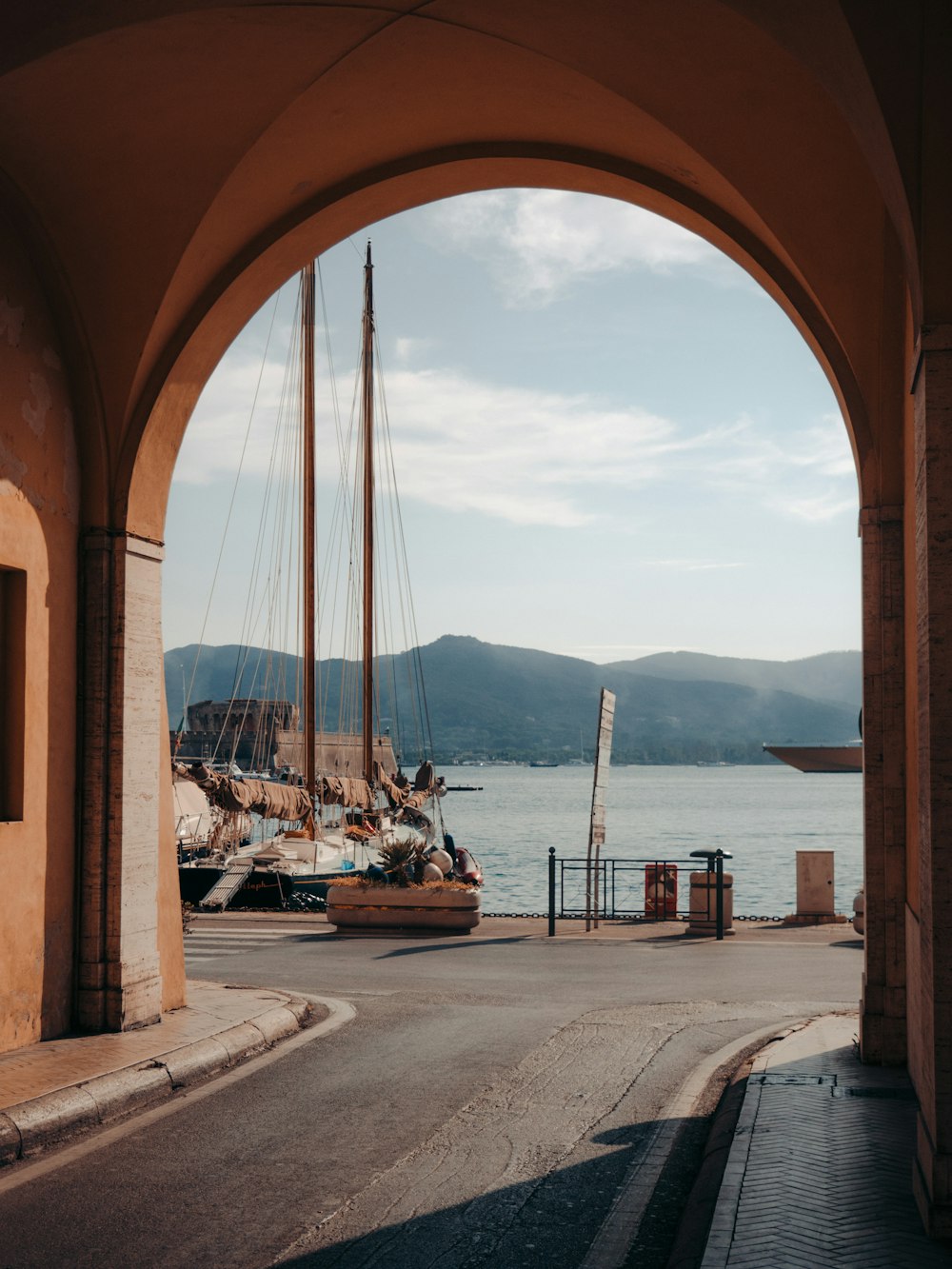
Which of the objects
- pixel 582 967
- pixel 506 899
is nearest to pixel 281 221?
pixel 582 967

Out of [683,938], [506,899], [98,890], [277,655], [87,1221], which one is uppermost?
[277,655]

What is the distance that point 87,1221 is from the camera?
5531mm

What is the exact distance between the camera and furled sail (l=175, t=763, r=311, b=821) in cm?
2616

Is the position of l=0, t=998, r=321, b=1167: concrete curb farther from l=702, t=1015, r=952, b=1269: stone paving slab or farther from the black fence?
the black fence

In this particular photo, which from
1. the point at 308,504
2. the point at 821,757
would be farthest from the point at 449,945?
the point at 308,504

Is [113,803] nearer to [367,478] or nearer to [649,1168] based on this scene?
[649,1168]

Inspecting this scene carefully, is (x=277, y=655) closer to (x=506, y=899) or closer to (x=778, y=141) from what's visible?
(x=506, y=899)

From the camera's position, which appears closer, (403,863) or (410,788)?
(403,863)

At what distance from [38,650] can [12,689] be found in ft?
1.12

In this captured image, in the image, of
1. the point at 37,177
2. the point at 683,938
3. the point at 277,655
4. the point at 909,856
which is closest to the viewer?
the point at 909,856

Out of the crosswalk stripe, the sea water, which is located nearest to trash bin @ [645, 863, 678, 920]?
the crosswalk stripe

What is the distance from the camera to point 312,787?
3159 cm

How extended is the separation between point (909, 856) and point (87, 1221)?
5.27 m

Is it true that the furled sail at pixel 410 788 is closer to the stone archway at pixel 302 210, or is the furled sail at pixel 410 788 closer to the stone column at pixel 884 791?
the stone archway at pixel 302 210
